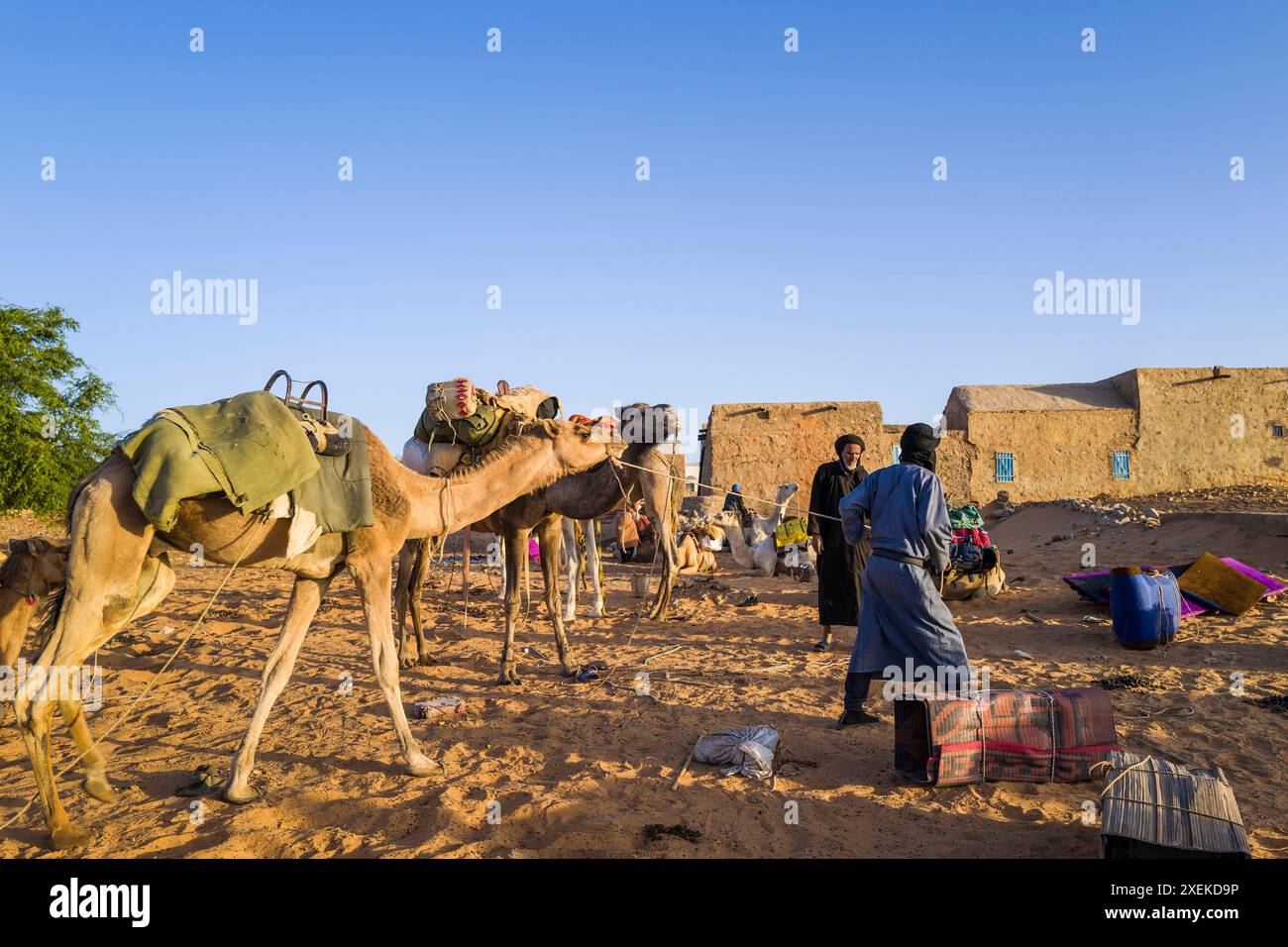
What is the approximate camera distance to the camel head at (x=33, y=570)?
18.8 ft

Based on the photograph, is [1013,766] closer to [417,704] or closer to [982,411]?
[417,704]

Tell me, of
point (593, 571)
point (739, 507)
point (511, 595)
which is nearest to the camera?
point (511, 595)

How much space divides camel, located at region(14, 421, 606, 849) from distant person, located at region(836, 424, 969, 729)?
2285 mm

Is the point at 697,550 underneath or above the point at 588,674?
above

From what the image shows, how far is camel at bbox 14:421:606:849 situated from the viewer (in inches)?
162

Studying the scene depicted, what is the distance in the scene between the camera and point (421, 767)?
5.04 m

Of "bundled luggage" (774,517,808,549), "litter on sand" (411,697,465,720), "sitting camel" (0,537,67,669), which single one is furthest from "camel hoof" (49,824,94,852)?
"bundled luggage" (774,517,808,549)

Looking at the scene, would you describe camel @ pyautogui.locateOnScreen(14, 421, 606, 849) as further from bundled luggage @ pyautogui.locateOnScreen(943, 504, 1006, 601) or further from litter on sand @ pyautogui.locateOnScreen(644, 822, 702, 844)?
bundled luggage @ pyautogui.locateOnScreen(943, 504, 1006, 601)

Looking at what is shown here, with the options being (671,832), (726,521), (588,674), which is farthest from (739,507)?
(671,832)

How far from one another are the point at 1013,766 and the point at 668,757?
217 centimetres

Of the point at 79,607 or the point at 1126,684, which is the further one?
the point at 1126,684

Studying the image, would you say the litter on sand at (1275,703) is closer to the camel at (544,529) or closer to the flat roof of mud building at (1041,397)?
the camel at (544,529)

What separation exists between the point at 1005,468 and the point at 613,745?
2849cm

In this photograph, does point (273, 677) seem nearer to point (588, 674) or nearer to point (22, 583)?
point (22, 583)
